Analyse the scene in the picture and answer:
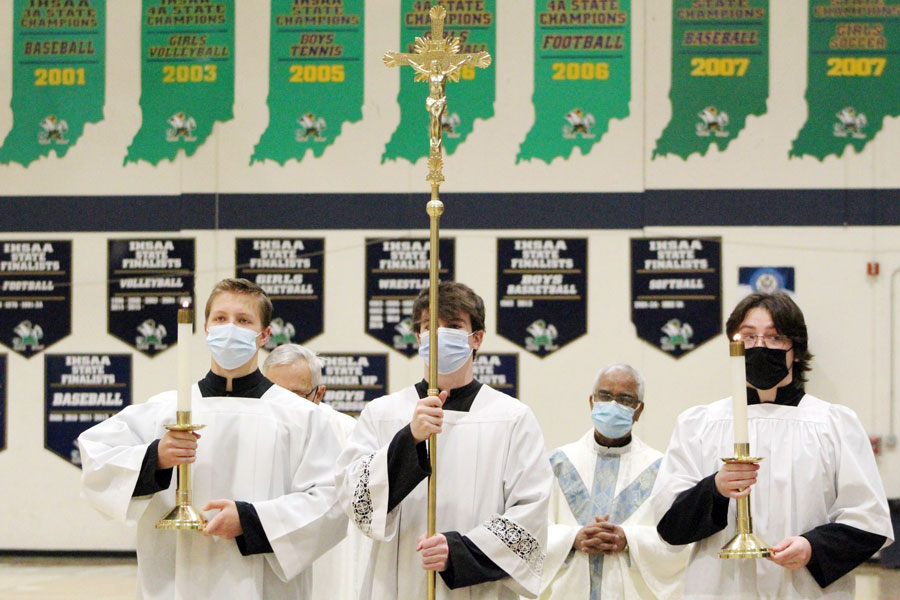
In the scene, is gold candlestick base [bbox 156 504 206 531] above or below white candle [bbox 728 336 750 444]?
below

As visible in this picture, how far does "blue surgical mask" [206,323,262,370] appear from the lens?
3877mm

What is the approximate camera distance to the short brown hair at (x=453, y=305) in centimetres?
388

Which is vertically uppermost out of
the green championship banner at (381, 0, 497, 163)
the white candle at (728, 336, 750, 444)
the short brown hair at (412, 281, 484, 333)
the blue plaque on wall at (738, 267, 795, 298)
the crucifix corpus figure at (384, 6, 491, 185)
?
the green championship banner at (381, 0, 497, 163)

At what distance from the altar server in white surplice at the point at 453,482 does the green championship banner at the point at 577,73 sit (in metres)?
6.02

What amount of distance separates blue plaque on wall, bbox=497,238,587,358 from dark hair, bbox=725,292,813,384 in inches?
226

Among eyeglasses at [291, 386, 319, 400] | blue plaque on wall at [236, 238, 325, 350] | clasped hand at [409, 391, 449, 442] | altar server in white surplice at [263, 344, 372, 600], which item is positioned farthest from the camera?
blue plaque on wall at [236, 238, 325, 350]

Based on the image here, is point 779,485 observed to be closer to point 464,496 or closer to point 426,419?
point 464,496

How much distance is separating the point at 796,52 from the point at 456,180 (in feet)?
10.5

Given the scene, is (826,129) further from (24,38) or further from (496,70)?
(24,38)

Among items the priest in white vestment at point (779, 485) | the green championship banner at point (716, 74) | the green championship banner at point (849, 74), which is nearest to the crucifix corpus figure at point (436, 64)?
the priest in white vestment at point (779, 485)

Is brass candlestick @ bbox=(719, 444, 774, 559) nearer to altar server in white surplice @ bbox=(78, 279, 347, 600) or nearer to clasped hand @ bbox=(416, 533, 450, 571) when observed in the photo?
clasped hand @ bbox=(416, 533, 450, 571)

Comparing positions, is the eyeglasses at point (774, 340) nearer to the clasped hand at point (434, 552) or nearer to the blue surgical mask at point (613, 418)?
the clasped hand at point (434, 552)

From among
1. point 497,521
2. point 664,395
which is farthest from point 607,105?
point 497,521

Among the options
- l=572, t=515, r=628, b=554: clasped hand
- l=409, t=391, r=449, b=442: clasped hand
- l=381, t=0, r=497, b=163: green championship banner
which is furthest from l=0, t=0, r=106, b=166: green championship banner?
l=409, t=391, r=449, b=442: clasped hand
